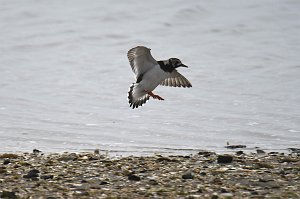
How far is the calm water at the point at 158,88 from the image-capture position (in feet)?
45.4

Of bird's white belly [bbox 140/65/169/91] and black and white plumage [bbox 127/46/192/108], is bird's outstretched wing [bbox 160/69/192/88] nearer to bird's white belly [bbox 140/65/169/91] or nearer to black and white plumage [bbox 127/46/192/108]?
black and white plumage [bbox 127/46/192/108]

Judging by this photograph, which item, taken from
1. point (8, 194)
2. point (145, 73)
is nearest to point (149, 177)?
point (8, 194)

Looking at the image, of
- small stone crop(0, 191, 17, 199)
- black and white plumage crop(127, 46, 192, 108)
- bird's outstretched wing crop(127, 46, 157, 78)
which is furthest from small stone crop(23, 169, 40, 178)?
black and white plumage crop(127, 46, 192, 108)

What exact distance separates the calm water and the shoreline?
203 cm

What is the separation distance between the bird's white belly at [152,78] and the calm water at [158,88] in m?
1.09

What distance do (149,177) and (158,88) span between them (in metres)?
12.4

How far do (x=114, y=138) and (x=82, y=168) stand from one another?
13.6 ft

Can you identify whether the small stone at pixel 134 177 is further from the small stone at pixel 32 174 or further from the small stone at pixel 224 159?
the small stone at pixel 224 159

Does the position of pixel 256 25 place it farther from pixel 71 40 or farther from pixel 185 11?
pixel 71 40

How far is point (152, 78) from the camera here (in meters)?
12.6

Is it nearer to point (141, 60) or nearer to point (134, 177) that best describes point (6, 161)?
point (134, 177)

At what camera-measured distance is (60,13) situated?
1391 inches

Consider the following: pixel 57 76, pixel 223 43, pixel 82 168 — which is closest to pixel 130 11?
pixel 223 43

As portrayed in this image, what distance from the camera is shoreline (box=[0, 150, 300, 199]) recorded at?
7934 millimetres
